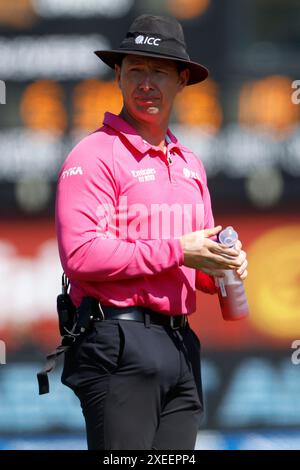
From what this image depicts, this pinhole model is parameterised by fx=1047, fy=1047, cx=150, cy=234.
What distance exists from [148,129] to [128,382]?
2.28 ft

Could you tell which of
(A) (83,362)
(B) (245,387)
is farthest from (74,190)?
(B) (245,387)

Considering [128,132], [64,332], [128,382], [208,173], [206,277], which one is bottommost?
[128,382]

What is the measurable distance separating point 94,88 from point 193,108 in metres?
0.43

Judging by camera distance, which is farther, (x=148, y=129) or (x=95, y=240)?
(x=148, y=129)

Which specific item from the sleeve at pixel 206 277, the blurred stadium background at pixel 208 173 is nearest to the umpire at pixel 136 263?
the sleeve at pixel 206 277

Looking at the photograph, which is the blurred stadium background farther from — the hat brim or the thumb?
the thumb

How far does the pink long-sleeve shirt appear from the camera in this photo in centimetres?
265

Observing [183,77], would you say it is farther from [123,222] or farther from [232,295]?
[232,295]

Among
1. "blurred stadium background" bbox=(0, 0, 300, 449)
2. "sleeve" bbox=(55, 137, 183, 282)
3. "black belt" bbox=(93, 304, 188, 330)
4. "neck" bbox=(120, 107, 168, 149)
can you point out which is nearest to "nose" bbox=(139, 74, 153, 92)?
"neck" bbox=(120, 107, 168, 149)

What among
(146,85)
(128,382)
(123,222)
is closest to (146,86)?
(146,85)

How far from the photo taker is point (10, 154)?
14.9 ft

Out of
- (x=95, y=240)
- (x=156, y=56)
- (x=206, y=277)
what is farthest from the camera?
(x=206, y=277)

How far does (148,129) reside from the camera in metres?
2.87

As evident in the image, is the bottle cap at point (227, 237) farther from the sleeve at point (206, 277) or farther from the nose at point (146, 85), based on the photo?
the nose at point (146, 85)
